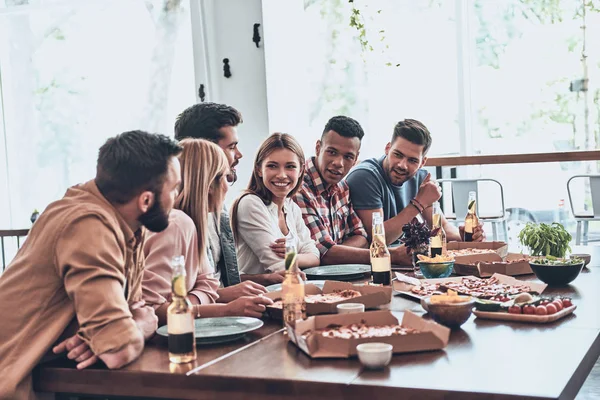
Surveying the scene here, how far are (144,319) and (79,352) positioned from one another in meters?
0.20

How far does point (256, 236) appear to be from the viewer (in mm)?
2824

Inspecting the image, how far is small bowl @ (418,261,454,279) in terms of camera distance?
241 cm

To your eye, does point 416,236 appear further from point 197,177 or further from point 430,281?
point 197,177

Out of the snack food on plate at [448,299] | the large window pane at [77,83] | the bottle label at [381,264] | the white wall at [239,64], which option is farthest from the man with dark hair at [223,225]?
the large window pane at [77,83]

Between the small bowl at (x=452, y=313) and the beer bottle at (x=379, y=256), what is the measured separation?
501 millimetres

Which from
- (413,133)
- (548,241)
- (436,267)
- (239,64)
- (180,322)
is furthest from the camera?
(239,64)

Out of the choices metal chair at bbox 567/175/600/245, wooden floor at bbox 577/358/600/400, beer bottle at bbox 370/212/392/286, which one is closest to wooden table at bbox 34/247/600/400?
beer bottle at bbox 370/212/392/286

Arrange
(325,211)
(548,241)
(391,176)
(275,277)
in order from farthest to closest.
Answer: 1. (391,176)
2. (325,211)
3. (275,277)
4. (548,241)

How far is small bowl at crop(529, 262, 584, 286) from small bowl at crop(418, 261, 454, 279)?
0.25 metres

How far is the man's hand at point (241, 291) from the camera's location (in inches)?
86.2

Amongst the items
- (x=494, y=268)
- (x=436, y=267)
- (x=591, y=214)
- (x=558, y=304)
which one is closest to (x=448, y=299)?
(x=558, y=304)

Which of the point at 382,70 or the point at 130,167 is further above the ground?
the point at 382,70

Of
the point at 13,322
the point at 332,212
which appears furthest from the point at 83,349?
the point at 332,212

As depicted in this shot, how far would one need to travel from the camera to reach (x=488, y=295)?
2.05 meters
